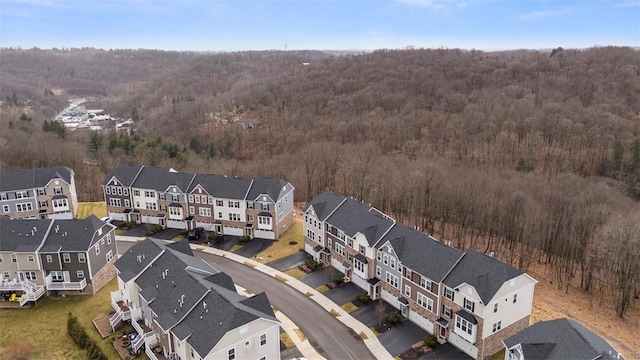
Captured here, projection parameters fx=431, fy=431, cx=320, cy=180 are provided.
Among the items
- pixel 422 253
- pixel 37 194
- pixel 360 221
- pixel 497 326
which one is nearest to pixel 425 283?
pixel 422 253

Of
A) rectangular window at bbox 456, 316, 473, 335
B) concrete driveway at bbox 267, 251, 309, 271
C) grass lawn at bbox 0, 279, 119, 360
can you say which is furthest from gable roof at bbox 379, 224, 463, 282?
grass lawn at bbox 0, 279, 119, 360

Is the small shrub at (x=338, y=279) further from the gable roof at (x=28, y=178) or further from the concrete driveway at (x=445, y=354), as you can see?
the gable roof at (x=28, y=178)

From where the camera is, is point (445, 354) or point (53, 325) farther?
point (53, 325)

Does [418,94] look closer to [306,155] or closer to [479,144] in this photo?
[479,144]

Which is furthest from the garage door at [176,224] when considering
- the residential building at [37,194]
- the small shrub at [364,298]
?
the small shrub at [364,298]

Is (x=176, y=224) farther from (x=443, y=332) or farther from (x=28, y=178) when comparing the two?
(x=443, y=332)

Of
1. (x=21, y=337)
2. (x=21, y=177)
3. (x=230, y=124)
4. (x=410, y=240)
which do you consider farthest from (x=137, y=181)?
(x=230, y=124)
